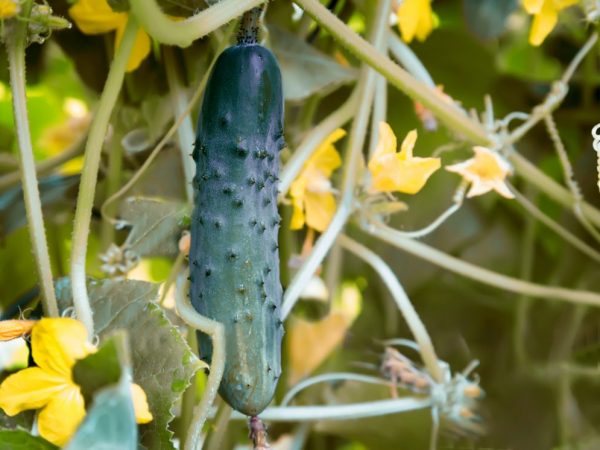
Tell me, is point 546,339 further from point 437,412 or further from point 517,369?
point 437,412

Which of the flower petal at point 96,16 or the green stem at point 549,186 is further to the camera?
the green stem at point 549,186

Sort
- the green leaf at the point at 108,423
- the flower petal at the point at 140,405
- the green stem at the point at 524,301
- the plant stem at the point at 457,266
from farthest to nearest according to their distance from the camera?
1. the green stem at the point at 524,301
2. the plant stem at the point at 457,266
3. the flower petal at the point at 140,405
4. the green leaf at the point at 108,423

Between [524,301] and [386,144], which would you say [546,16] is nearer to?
[386,144]

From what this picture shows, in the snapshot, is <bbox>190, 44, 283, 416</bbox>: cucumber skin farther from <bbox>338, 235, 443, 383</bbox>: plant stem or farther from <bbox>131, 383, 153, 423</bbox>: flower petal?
<bbox>338, 235, 443, 383</bbox>: plant stem

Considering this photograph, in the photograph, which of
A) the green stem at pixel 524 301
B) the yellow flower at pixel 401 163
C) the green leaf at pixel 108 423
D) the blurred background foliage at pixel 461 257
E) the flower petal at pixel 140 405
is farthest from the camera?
the green stem at pixel 524 301

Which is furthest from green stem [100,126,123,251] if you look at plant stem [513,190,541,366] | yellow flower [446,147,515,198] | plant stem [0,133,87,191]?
plant stem [513,190,541,366]

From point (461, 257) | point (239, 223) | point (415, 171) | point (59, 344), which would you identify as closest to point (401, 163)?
point (415, 171)

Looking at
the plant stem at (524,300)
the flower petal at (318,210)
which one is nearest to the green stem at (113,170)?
the flower petal at (318,210)

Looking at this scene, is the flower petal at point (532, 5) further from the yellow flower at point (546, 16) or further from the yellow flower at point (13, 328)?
the yellow flower at point (13, 328)
